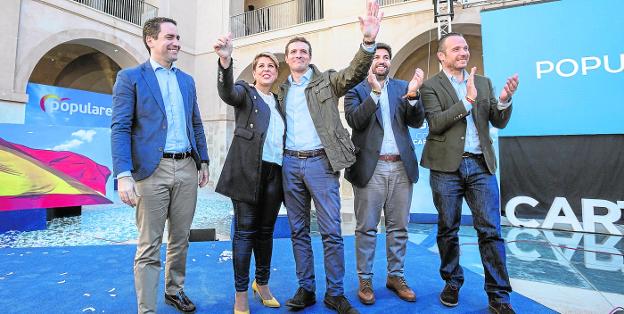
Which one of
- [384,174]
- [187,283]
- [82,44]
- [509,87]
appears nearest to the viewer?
[509,87]

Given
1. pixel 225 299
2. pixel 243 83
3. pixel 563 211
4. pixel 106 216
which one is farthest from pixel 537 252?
pixel 106 216

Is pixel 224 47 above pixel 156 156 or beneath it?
above

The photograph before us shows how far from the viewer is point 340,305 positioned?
1.92m

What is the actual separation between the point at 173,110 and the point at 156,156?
0.32 metres

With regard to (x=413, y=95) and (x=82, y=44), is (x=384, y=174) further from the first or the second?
(x=82, y=44)

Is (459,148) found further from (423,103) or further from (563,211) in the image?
(563,211)

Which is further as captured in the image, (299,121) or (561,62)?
(561,62)

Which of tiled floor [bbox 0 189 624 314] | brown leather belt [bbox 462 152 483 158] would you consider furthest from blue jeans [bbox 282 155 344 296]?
tiled floor [bbox 0 189 624 314]

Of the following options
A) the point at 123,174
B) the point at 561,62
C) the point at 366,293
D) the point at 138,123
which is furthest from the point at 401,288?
the point at 561,62

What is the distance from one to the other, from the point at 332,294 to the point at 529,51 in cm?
589

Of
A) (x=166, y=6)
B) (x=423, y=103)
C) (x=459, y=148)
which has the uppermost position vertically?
(x=166, y=6)

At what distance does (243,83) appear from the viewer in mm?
2098

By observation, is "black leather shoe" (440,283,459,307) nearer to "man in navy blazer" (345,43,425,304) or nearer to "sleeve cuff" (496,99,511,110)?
"man in navy blazer" (345,43,425,304)

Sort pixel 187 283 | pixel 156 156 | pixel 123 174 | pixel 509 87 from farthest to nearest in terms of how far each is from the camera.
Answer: pixel 187 283 < pixel 509 87 < pixel 156 156 < pixel 123 174
